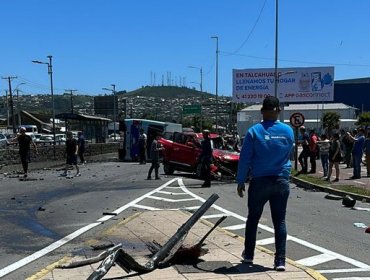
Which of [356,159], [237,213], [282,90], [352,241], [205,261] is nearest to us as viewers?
[205,261]

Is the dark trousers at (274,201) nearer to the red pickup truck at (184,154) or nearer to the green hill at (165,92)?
the red pickup truck at (184,154)

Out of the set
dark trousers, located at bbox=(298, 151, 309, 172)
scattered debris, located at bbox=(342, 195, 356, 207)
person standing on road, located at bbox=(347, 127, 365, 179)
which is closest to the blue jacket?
scattered debris, located at bbox=(342, 195, 356, 207)

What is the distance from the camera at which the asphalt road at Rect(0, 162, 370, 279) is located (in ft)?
24.9

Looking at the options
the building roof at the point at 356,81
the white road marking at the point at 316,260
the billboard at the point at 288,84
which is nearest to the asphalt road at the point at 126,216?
the white road marking at the point at 316,260

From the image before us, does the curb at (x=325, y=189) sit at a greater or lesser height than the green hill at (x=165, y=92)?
lesser

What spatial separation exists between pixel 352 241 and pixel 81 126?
37.9 m

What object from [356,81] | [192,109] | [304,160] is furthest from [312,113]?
[304,160]

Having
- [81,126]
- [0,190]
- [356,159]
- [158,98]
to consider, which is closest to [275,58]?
[81,126]

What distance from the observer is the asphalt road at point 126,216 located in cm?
759

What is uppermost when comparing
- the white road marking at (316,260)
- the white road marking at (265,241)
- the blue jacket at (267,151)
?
the blue jacket at (267,151)

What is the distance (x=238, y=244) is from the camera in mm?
8094

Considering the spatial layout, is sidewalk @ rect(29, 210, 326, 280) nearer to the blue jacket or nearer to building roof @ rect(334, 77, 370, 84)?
the blue jacket

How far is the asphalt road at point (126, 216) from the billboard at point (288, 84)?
36652 mm

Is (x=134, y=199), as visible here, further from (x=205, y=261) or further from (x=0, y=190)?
(x=205, y=261)
